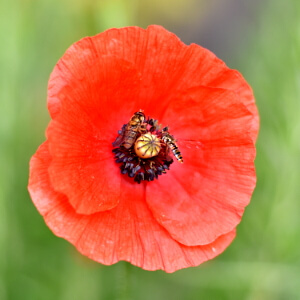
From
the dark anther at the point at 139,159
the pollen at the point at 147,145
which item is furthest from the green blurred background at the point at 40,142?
the pollen at the point at 147,145

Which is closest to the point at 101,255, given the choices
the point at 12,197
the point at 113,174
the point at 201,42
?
the point at 113,174

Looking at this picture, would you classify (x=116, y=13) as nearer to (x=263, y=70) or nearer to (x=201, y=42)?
(x=263, y=70)

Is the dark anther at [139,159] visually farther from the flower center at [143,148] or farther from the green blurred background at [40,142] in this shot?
the green blurred background at [40,142]

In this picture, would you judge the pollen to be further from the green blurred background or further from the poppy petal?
the green blurred background

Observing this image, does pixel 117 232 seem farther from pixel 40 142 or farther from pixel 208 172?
pixel 40 142

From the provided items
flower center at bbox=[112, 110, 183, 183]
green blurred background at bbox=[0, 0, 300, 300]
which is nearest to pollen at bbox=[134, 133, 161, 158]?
flower center at bbox=[112, 110, 183, 183]

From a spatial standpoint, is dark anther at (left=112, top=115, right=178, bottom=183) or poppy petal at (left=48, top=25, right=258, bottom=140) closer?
poppy petal at (left=48, top=25, right=258, bottom=140)
